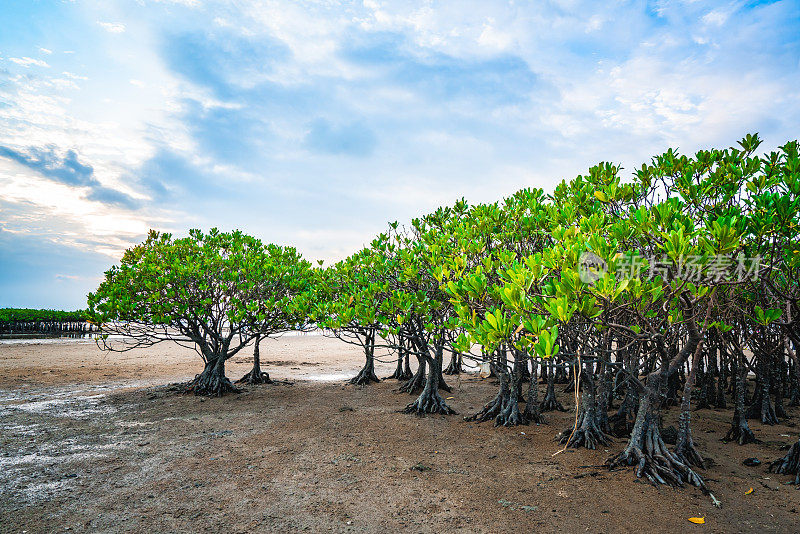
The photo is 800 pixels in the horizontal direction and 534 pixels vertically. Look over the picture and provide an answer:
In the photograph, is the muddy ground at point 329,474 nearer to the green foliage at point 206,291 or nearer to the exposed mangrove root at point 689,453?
the exposed mangrove root at point 689,453

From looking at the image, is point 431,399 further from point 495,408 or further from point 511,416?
point 511,416

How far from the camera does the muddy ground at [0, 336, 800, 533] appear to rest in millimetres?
5074

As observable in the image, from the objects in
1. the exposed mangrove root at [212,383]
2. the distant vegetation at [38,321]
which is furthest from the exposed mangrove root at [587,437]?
the distant vegetation at [38,321]

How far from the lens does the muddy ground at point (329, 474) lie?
5.07m

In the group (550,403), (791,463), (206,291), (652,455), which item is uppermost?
(206,291)

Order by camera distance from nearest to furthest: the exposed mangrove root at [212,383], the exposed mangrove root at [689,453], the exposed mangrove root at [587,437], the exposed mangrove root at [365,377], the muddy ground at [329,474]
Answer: the muddy ground at [329,474] → the exposed mangrove root at [689,453] → the exposed mangrove root at [587,437] → the exposed mangrove root at [212,383] → the exposed mangrove root at [365,377]

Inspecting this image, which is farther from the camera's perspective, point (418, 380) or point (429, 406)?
point (418, 380)

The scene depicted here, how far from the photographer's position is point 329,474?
6.52 metres

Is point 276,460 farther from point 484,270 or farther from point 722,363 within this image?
point 722,363

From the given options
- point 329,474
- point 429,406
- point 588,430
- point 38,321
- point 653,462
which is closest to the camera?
point 653,462

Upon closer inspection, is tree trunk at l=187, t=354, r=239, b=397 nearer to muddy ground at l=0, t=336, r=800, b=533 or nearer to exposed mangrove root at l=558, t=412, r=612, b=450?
muddy ground at l=0, t=336, r=800, b=533

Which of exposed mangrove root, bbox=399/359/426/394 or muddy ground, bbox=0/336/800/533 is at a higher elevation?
exposed mangrove root, bbox=399/359/426/394

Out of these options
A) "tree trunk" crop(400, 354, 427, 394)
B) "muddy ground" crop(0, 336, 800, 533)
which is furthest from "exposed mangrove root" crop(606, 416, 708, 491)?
"tree trunk" crop(400, 354, 427, 394)

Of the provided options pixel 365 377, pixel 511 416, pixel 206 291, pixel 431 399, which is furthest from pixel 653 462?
pixel 206 291
